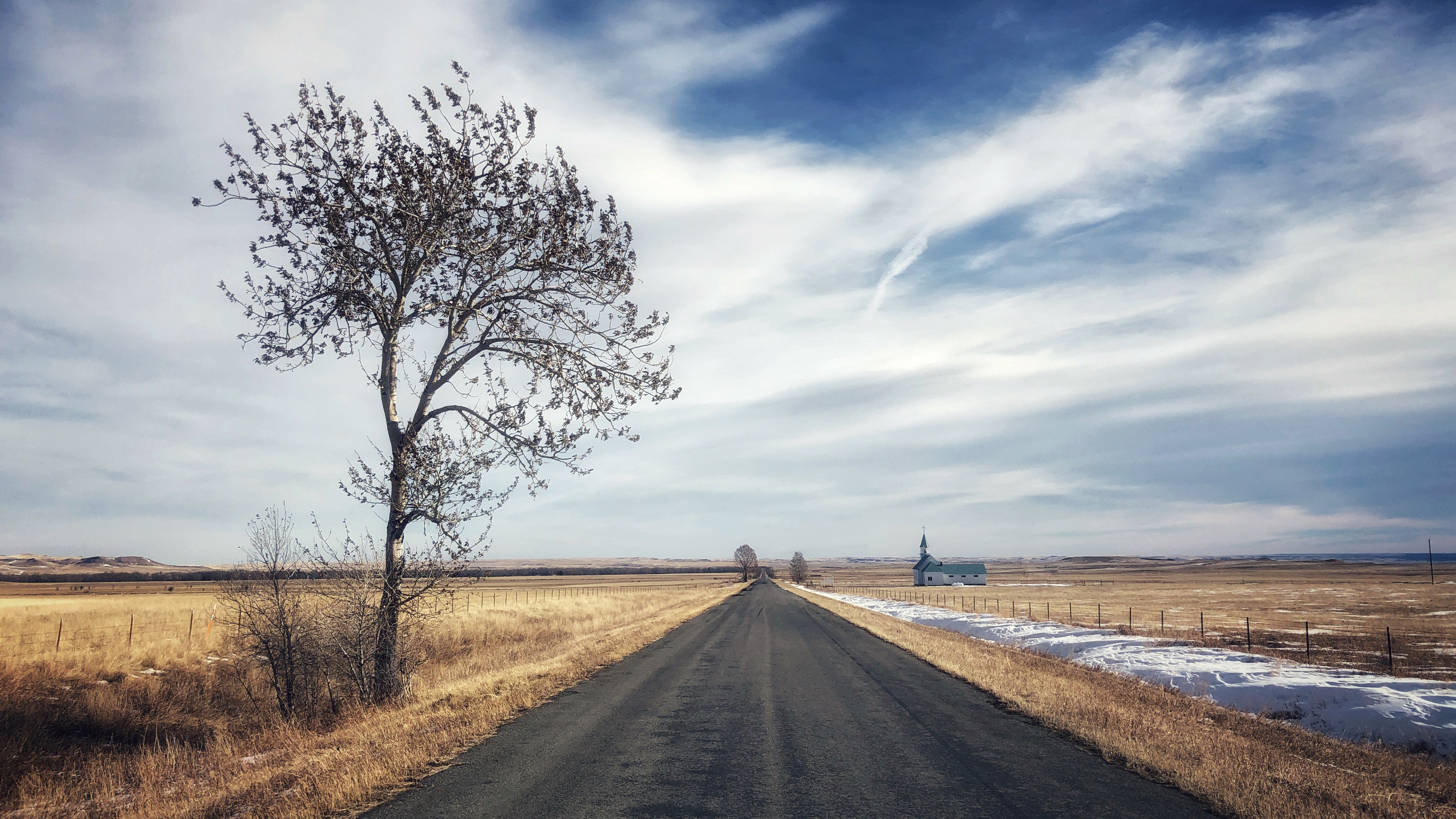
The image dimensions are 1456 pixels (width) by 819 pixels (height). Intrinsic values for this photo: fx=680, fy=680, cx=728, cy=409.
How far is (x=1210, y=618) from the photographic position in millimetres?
40812

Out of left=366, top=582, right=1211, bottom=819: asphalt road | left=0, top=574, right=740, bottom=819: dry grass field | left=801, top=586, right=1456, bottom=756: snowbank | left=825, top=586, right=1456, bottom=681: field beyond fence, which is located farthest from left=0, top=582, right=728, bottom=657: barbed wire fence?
left=825, top=586, right=1456, bottom=681: field beyond fence

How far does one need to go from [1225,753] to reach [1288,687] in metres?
9.19

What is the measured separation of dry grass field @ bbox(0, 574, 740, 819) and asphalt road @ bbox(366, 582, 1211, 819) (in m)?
0.88

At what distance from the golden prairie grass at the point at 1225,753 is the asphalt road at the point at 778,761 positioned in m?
0.42

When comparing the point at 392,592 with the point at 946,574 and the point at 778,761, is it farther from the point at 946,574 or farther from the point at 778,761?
the point at 946,574

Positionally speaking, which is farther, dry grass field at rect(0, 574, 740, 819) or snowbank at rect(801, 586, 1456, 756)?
snowbank at rect(801, 586, 1456, 756)

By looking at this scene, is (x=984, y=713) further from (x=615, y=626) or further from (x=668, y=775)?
(x=615, y=626)

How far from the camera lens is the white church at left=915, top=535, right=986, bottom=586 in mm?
125375

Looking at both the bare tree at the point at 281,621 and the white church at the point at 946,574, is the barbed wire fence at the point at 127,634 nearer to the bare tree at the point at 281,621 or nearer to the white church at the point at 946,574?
the bare tree at the point at 281,621

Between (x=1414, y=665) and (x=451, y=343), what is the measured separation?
2736 cm

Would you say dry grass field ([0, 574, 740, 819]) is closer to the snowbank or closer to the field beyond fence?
the snowbank

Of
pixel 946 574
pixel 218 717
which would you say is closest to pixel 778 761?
pixel 218 717

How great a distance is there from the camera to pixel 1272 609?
49406 millimetres

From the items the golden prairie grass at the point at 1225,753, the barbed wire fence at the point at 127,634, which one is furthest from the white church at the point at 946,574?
the golden prairie grass at the point at 1225,753
